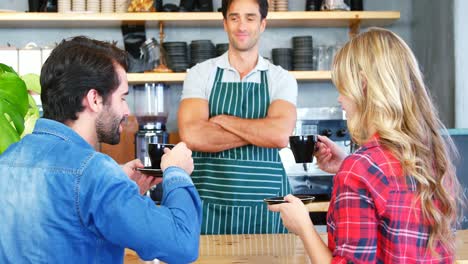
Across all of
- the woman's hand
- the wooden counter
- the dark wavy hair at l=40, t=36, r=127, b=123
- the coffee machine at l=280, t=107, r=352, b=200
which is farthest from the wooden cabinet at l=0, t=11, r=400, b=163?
the dark wavy hair at l=40, t=36, r=127, b=123

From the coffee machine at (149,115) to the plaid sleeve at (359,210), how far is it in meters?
3.01

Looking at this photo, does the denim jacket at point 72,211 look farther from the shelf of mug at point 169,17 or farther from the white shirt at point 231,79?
the shelf of mug at point 169,17

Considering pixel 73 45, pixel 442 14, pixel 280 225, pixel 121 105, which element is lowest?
pixel 280 225

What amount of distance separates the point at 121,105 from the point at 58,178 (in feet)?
0.76

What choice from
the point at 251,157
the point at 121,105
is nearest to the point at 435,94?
the point at 251,157

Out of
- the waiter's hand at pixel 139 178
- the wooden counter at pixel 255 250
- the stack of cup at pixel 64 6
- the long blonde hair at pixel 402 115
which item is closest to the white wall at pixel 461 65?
the wooden counter at pixel 255 250

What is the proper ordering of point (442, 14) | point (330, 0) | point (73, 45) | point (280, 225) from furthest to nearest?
1. point (330, 0)
2. point (442, 14)
3. point (280, 225)
4. point (73, 45)

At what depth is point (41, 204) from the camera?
1326mm

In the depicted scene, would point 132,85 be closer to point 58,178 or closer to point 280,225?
point 280,225

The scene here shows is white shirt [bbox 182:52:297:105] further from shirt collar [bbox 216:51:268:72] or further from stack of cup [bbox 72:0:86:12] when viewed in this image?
stack of cup [bbox 72:0:86:12]

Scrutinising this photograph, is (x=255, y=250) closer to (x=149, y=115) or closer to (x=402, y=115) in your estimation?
(x=402, y=115)

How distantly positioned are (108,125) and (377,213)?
57 centimetres

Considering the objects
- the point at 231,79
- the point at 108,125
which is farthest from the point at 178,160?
the point at 231,79

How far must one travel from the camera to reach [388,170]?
139cm
